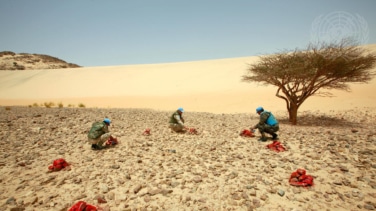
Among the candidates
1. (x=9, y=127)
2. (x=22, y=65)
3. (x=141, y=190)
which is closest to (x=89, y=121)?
(x=9, y=127)

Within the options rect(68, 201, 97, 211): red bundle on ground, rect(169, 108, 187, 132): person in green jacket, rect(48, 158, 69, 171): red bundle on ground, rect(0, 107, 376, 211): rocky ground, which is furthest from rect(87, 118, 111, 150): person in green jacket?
rect(68, 201, 97, 211): red bundle on ground

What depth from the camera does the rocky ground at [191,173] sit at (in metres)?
3.81

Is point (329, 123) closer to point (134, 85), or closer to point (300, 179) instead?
point (300, 179)

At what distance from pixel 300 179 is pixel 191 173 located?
2276 mm

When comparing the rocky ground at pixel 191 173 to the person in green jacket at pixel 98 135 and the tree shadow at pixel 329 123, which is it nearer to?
the person in green jacket at pixel 98 135

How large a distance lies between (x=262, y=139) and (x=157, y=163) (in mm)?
3777

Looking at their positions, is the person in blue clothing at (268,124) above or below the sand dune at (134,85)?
below

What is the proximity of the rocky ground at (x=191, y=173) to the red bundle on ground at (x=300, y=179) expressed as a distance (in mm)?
103

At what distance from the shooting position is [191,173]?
4.80m

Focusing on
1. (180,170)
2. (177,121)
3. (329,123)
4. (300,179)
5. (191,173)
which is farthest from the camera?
(329,123)

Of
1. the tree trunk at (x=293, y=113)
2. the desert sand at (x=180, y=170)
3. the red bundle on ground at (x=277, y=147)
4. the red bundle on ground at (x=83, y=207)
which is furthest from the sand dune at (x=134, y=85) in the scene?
the red bundle on ground at (x=83, y=207)

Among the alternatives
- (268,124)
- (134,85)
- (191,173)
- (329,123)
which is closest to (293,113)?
(329,123)

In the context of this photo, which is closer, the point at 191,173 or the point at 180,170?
the point at 191,173

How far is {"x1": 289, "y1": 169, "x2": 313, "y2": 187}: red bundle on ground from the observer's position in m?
4.14
